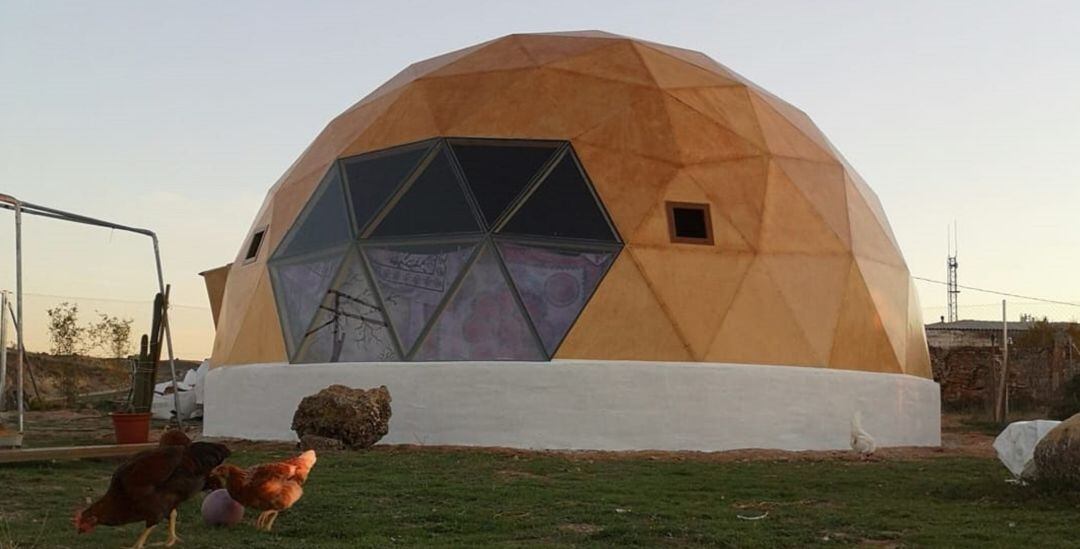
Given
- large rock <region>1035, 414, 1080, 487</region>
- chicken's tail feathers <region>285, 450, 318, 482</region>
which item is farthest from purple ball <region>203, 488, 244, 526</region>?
large rock <region>1035, 414, 1080, 487</region>

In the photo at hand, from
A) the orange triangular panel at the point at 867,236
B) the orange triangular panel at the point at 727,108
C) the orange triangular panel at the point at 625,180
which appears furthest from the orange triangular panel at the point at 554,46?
the orange triangular panel at the point at 867,236

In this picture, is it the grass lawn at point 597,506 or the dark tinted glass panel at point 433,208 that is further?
the dark tinted glass panel at point 433,208

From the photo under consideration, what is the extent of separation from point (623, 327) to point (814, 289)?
3580 mm

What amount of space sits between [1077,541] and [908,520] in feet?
4.70

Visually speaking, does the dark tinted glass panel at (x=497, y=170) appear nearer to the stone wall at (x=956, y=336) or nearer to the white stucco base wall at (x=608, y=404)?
the white stucco base wall at (x=608, y=404)

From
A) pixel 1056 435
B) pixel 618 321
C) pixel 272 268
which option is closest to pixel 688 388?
pixel 618 321

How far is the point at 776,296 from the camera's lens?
17.3m

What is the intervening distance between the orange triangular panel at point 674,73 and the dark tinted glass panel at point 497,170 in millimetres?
2879

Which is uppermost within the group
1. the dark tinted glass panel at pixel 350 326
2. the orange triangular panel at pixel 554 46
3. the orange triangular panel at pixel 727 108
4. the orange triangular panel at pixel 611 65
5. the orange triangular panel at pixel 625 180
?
the orange triangular panel at pixel 554 46

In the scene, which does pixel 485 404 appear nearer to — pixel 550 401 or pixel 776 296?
pixel 550 401

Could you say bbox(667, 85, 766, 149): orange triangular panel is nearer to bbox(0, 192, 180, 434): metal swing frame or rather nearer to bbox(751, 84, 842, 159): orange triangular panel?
bbox(751, 84, 842, 159): orange triangular panel

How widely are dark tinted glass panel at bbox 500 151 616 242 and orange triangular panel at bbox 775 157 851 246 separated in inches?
149

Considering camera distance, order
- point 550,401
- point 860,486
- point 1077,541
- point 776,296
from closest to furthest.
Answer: point 1077,541 → point 860,486 → point 550,401 → point 776,296

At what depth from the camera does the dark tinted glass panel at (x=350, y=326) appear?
17281mm
